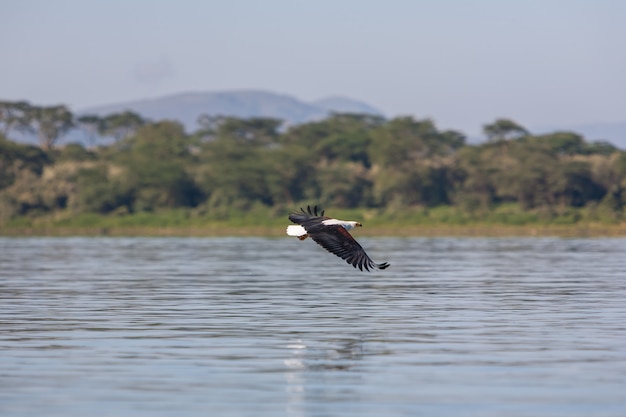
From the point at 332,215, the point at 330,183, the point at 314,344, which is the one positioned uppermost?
the point at 330,183

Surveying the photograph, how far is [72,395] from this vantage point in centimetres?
1703

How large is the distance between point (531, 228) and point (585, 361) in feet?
299

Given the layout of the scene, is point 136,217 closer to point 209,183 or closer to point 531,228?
point 209,183

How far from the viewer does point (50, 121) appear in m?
159

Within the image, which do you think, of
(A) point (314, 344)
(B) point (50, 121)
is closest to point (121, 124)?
(B) point (50, 121)

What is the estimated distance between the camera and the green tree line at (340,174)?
122 meters

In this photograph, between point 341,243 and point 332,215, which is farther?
point 332,215

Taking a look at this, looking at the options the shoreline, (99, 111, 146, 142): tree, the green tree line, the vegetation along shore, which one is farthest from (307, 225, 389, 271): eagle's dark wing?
(99, 111, 146, 142): tree

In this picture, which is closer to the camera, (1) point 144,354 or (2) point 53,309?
(1) point 144,354

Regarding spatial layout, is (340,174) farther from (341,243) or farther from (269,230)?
(341,243)

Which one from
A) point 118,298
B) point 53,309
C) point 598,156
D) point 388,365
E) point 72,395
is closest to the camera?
point 72,395

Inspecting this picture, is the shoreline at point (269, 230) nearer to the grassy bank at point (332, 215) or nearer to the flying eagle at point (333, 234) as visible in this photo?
the grassy bank at point (332, 215)

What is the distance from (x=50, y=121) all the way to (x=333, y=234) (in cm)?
13994

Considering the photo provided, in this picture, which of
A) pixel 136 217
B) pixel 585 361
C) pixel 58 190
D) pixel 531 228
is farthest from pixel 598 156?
pixel 585 361
